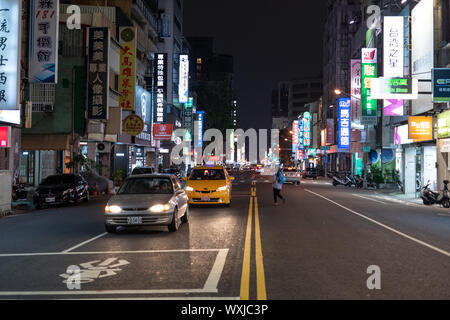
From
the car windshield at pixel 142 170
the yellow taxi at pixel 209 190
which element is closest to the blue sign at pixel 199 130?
the car windshield at pixel 142 170

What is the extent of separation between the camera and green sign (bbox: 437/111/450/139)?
2573cm

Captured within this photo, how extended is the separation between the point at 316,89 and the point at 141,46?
13134cm

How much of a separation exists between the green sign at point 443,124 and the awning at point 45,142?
22.1 m

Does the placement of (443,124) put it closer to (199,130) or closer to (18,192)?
(18,192)

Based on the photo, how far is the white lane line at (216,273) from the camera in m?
7.12

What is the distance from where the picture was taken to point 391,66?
34.2m

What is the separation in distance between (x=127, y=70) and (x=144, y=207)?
2977 centimetres

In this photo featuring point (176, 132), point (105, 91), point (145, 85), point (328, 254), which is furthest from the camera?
point (176, 132)

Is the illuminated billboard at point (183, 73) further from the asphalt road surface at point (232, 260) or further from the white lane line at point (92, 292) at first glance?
the white lane line at point (92, 292)

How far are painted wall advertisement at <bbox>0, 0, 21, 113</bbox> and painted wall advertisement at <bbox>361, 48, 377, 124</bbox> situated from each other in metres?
30.4

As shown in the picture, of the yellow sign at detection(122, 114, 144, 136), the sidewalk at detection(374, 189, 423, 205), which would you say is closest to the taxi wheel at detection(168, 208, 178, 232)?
the sidewalk at detection(374, 189, 423, 205)

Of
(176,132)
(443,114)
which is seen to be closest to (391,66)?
(443,114)

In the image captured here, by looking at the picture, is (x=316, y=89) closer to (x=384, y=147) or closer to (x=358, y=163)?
(x=358, y=163)

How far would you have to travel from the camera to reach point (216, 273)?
26.5ft
